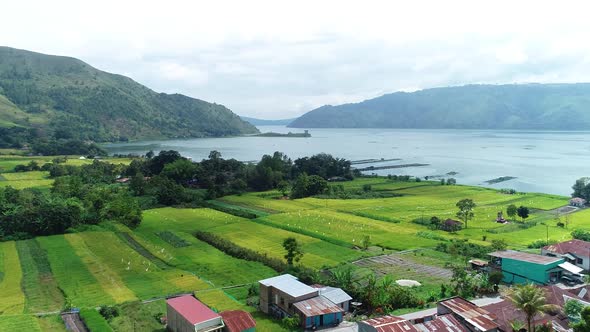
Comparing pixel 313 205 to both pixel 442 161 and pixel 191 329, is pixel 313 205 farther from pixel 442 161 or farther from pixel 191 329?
pixel 442 161

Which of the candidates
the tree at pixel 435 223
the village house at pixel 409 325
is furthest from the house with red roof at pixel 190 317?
the tree at pixel 435 223

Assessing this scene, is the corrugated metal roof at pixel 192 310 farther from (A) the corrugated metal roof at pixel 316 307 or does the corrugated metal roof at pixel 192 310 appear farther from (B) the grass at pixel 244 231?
(B) the grass at pixel 244 231

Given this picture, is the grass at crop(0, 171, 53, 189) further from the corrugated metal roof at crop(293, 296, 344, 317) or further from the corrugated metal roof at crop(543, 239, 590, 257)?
the corrugated metal roof at crop(543, 239, 590, 257)

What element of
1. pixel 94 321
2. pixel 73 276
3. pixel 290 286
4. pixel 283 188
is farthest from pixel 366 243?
pixel 283 188

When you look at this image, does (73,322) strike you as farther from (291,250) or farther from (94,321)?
(291,250)

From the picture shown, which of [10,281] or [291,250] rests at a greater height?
[291,250]

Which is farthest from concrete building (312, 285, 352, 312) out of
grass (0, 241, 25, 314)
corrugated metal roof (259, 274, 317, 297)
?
grass (0, 241, 25, 314)
